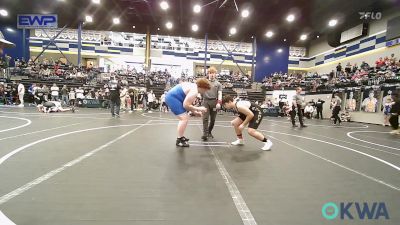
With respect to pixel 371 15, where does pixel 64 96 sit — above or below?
below

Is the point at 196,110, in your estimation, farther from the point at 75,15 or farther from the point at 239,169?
the point at 75,15

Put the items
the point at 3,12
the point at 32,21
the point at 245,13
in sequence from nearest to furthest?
the point at 32,21, the point at 245,13, the point at 3,12

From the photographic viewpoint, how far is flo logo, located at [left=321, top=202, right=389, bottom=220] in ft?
6.48

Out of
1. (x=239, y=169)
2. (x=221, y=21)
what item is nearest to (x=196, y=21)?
(x=221, y=21)

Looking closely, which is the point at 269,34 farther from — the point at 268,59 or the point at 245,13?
the point at 245,13

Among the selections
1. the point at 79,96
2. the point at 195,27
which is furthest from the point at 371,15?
the point at 79,96

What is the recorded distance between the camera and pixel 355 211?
2074 millimetres

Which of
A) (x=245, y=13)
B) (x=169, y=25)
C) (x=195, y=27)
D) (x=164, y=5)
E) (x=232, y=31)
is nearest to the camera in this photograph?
(x=164, y=5)

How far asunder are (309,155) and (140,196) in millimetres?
3054

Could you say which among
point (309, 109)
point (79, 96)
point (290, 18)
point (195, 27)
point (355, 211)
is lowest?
point (355, 211)

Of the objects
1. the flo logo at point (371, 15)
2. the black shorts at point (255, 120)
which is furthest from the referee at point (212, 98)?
the flo logo at point (371, 15)

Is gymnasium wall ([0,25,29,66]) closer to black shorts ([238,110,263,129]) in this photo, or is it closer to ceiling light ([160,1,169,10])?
ceiling light ([160,1,169,10])

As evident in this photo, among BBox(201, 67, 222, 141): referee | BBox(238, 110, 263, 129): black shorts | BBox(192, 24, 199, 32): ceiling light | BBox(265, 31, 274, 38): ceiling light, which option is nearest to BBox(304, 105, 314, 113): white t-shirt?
BBox(265, 31, 274, 38): ceiling light

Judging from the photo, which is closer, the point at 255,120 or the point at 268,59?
the point at 255,120
